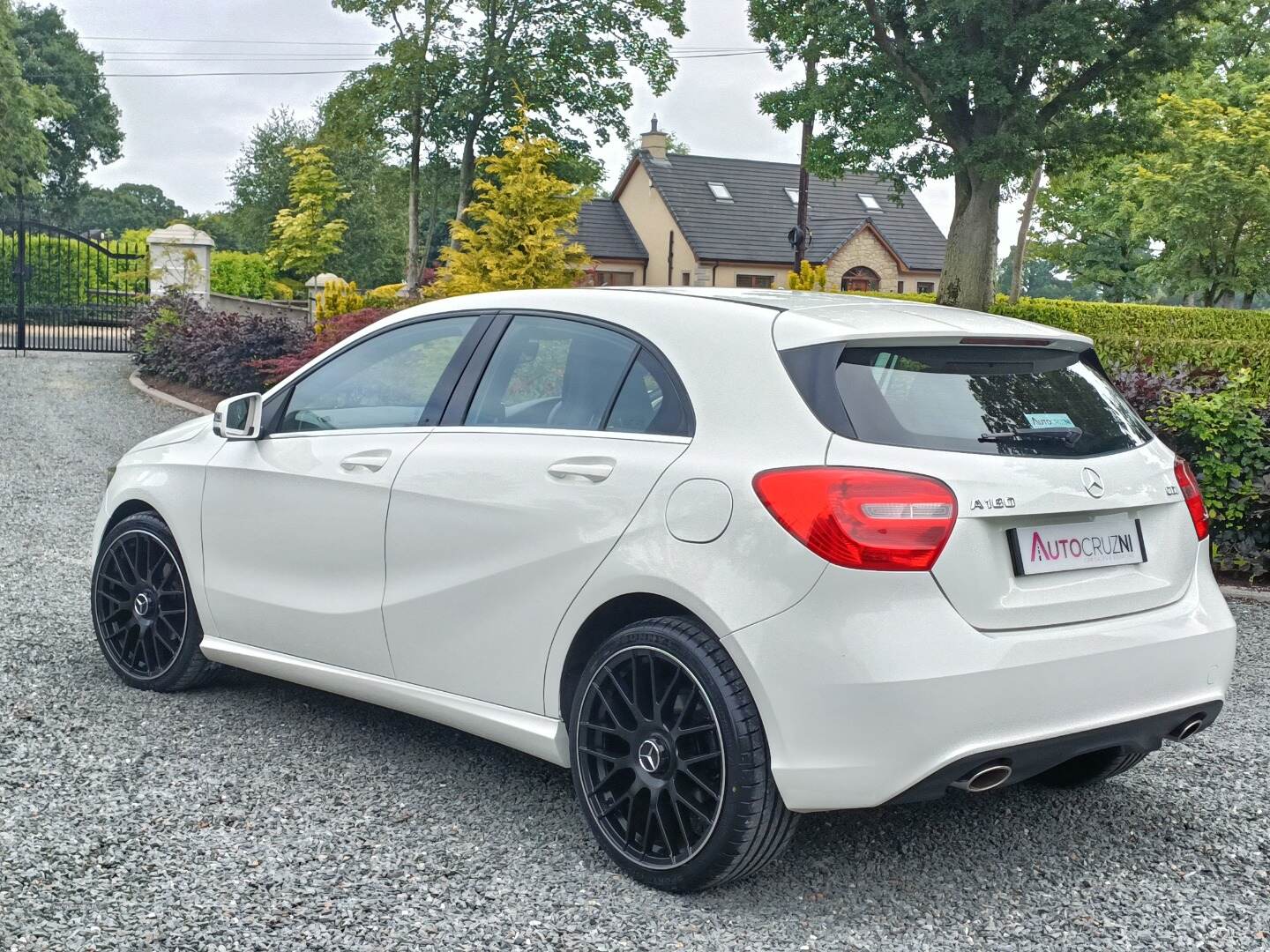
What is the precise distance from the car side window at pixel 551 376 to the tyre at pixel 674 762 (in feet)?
2.44

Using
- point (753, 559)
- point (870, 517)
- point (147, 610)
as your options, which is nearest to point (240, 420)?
point (147, 610)

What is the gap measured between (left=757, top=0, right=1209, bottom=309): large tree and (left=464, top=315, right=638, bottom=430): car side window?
75.3 ft

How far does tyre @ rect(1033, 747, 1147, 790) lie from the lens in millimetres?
4297

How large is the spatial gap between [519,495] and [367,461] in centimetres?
77

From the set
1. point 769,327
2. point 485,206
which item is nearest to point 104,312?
point 485,206

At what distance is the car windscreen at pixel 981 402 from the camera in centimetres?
348

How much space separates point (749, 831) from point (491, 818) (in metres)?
1.10

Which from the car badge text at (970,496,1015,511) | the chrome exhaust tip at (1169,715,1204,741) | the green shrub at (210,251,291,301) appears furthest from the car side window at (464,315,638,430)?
the green shrub at (210,251,291,301)

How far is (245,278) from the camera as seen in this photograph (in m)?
47.6

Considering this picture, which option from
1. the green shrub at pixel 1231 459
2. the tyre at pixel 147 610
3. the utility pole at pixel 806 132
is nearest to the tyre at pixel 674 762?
the tyre at pixel 147 610

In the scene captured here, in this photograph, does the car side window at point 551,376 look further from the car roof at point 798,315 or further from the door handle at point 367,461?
the door handle at point 367,461

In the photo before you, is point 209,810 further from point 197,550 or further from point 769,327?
point 769,327

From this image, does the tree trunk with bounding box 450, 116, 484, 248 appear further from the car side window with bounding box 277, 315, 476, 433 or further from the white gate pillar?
the car side window with bounding box 277, 315, 476, 433

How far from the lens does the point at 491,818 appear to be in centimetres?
424
